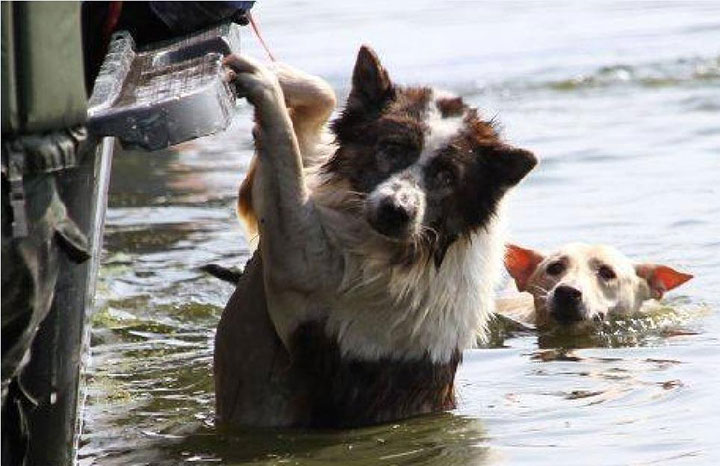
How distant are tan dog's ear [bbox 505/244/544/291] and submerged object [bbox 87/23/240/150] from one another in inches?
157

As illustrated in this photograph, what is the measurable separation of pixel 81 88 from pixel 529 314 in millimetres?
5664

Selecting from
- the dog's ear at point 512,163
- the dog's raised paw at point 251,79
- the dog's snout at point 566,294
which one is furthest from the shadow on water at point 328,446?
the dog's snout at point 566,294

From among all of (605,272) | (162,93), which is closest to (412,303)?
(162,93)

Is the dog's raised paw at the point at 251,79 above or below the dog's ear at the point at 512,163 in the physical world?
above

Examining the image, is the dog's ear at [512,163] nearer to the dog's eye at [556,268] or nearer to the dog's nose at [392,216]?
the dog's nose at [392,216]

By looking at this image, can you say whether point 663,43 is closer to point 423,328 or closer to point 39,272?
point 423,328

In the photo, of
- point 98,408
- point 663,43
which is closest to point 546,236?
point 98,408

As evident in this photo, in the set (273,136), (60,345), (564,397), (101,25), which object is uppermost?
(101,25)

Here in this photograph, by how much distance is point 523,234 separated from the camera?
11609 mm

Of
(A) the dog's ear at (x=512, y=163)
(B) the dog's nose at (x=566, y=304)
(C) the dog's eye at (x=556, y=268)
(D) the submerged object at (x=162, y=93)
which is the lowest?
(B) the dog's nose at (x=566, y=304)

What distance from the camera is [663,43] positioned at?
19125 millimetres

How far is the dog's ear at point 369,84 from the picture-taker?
682cm

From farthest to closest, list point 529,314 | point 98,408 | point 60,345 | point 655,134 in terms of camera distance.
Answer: point 655,134 < point 529,314 < point 98,408 < point 60,345

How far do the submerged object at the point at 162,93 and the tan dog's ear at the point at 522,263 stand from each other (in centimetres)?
398
